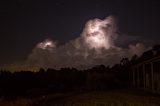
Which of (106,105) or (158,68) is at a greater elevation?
(158,68)

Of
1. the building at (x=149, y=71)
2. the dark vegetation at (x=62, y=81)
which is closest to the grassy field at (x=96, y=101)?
the building at (x=149, y=71)

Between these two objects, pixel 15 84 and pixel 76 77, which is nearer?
pixel 15 84

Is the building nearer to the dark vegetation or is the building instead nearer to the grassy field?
the dark vegetation

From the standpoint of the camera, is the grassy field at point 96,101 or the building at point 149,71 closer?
the grassy field at point 96,101

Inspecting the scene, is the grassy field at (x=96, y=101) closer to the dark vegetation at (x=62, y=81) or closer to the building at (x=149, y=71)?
the building at (x=149, y=71)

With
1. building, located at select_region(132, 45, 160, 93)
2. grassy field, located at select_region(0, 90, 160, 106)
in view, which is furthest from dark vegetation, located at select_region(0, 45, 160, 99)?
grassy field, located at select_region(0, 90, 160, 106)

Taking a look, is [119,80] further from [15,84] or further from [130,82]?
[15,84]

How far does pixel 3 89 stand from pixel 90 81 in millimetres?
10969

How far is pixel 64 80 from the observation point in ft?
164

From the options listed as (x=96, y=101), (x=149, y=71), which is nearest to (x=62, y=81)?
(x=149, y=71)

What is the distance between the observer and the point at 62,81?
4928 cm

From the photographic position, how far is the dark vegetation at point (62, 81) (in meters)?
38.4

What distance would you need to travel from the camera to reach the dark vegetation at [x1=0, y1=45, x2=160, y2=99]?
38388mm

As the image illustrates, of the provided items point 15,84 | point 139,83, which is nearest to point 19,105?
point 139,83
